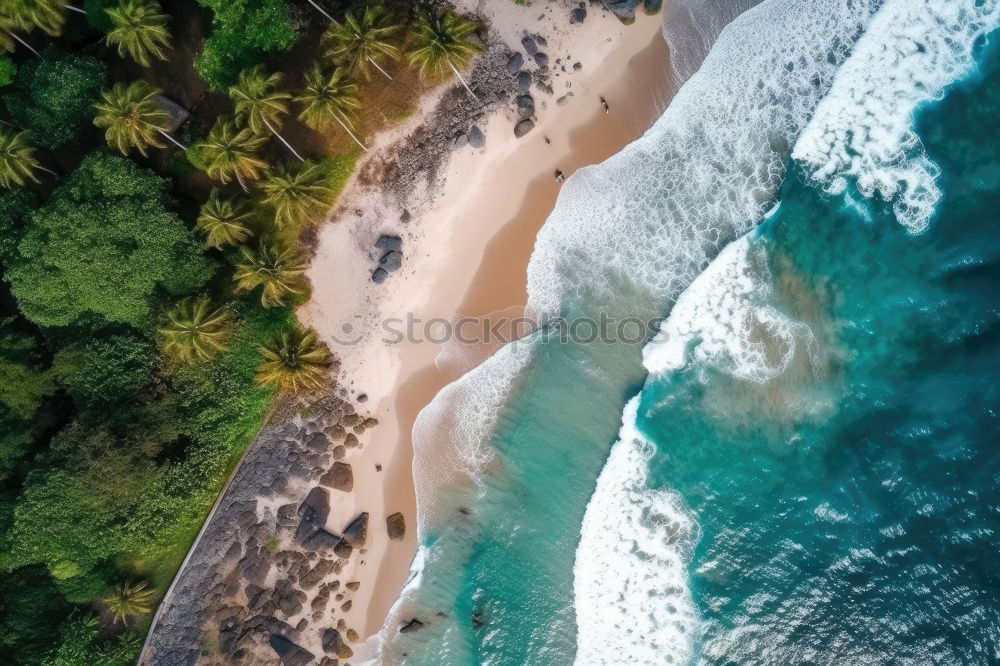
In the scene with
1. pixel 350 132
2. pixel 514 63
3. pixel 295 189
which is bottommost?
pixel 514 63

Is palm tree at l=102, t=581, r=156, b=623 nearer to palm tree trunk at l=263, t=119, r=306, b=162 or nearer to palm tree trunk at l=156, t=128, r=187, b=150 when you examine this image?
palm tree trunk at l=156, t=128, r=187, b=150

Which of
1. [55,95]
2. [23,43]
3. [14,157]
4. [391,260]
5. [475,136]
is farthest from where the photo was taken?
[391,260]

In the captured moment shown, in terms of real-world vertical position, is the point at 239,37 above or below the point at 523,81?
above

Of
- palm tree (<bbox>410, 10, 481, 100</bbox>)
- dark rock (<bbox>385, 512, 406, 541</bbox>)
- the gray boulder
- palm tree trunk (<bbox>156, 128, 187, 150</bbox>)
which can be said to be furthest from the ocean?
palm tree trunk (<bbox>156, 128, 187, 150</bbox>)

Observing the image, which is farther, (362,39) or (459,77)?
(459,77)

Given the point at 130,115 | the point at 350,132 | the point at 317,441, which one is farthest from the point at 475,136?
the point at 317,441

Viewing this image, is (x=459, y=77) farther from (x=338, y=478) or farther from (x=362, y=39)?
(x=338, y=478)

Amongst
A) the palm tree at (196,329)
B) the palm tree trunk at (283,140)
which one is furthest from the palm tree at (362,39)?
the palm tree at (196,329)
